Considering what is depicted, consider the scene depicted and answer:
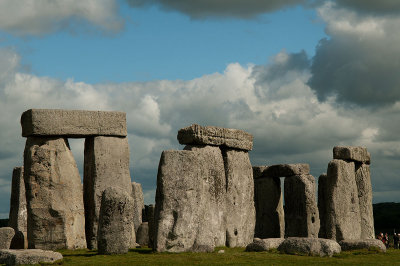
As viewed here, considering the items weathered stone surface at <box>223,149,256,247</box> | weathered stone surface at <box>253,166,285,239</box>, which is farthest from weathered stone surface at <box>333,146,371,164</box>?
weathered stone surface at <box>223,149,256,247</box>

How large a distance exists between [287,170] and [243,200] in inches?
138

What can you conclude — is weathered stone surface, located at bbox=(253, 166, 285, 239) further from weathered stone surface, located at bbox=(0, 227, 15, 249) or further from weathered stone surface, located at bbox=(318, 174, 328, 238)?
weathered stone surface, located at bbox=(0, 227, 15, 249)

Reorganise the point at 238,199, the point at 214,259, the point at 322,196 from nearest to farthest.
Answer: the point at 214,259 < the point at 238,199 < the point at 322,196

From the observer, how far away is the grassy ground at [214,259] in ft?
58.9

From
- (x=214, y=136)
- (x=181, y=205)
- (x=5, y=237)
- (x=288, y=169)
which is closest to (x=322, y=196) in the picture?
(x=288, y=169)

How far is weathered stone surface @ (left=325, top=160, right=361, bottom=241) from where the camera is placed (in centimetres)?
2788

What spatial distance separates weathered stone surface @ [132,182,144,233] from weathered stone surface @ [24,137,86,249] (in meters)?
7.22

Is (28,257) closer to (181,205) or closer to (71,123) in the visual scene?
(181,205)

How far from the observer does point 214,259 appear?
1894cm

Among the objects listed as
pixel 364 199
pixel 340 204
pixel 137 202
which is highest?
pixel 137 202

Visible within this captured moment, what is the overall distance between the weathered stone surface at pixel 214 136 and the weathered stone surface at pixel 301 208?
3.06 m

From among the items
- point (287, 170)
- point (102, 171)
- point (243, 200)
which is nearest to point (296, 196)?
point (287, 170)

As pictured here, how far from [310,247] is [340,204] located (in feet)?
26.1

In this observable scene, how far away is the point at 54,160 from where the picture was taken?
2331 centimetres
